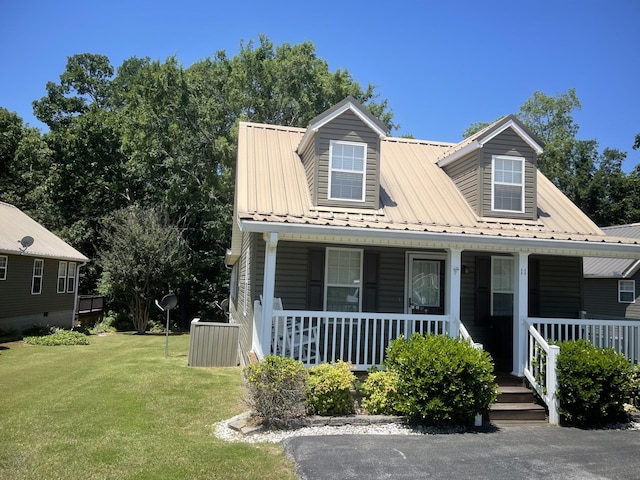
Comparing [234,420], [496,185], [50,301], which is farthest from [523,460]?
[50,301]

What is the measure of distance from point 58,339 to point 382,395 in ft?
45.2

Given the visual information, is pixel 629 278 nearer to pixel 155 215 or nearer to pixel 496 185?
pixel 496 185

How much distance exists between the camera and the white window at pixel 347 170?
1029 centimetres

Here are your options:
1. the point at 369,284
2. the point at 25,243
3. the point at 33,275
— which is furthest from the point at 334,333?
the point at 33,275

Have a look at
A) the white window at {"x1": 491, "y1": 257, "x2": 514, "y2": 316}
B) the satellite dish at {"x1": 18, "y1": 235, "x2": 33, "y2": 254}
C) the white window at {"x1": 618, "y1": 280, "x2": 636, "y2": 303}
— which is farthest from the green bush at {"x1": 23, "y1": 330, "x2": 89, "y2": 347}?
the white window at {"x1": 618, "y1": 280, "x2": 636, "y2": 303}

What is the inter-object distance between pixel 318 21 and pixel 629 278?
1960 centimetres

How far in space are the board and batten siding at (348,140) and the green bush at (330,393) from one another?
414cm

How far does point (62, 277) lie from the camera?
2208 centimetres

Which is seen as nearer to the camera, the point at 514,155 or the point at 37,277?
the point at 514,155

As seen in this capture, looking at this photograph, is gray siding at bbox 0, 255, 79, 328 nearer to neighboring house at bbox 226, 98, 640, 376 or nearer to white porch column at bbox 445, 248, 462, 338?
neighboring house at bbox 226, 98, 640, 376

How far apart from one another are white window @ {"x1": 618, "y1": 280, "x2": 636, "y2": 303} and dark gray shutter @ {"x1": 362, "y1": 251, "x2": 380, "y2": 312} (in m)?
19.1

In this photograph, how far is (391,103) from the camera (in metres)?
28.6

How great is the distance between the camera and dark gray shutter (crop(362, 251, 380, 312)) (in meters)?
10.0

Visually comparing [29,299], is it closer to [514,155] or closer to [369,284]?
[369,284]
